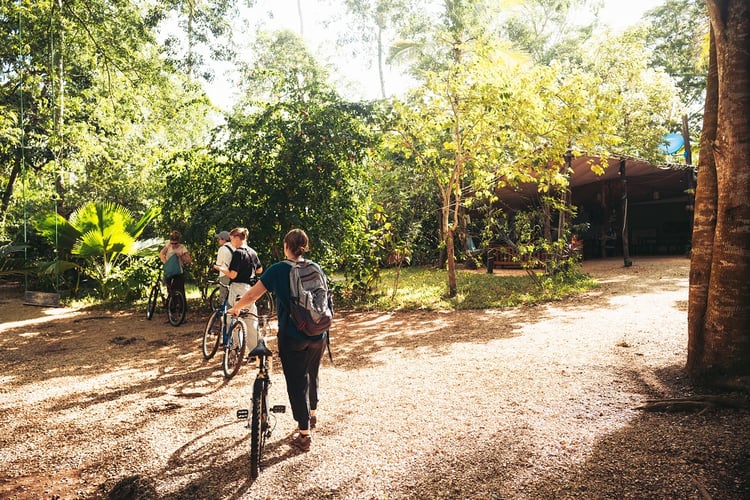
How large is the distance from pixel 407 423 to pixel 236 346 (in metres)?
2.53

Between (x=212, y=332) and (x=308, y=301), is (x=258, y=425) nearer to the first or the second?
(x=308, y=301)

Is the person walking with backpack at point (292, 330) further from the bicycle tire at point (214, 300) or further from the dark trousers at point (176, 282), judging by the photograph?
the bicycle tire at point (214, 300)

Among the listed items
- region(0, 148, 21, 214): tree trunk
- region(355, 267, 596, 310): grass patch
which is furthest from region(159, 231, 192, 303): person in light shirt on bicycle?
region(0, 148, 21, 214): tree trunk

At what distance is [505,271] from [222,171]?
32.1 ft

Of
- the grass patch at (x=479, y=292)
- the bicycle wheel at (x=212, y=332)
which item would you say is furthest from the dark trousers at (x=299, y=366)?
the grass patch at (x=479, y=292)

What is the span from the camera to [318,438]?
3.75 m

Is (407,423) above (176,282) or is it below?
below

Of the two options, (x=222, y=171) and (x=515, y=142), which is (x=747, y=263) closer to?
(x=515, y=142)

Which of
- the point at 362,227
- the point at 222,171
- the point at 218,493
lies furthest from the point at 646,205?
the point at 218,493

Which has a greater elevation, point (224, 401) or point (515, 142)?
point (515, 142)

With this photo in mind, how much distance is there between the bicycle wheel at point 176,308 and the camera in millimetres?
8719

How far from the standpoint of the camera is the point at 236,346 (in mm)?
5555

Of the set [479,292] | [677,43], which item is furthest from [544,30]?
[479,292]

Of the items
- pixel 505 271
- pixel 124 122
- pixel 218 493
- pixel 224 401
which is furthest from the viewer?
pixel 505 271
